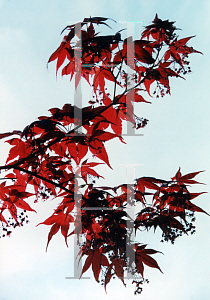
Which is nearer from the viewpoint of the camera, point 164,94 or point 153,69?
point 153,69

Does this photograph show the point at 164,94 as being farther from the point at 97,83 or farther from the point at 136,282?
the point at 136,282

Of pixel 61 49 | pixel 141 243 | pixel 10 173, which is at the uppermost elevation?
pixel 61 49

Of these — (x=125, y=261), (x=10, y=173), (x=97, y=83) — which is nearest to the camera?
(x=125, y=261)

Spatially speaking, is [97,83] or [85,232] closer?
[85,232]

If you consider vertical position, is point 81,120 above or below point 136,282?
above

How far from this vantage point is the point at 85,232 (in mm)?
871

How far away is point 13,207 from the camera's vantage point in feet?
2.88

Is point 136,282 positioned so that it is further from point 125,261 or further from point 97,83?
point 97,83

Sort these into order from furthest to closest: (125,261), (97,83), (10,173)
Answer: (97,83)
(10,173)
(125,261)

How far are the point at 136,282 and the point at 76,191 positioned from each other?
414mm

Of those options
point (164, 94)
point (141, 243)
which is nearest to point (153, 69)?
point (164, 94)

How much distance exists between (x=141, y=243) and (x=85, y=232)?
0.74ft

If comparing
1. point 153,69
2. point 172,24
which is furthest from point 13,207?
point 172,24

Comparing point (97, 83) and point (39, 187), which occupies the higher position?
point (97, 83)
